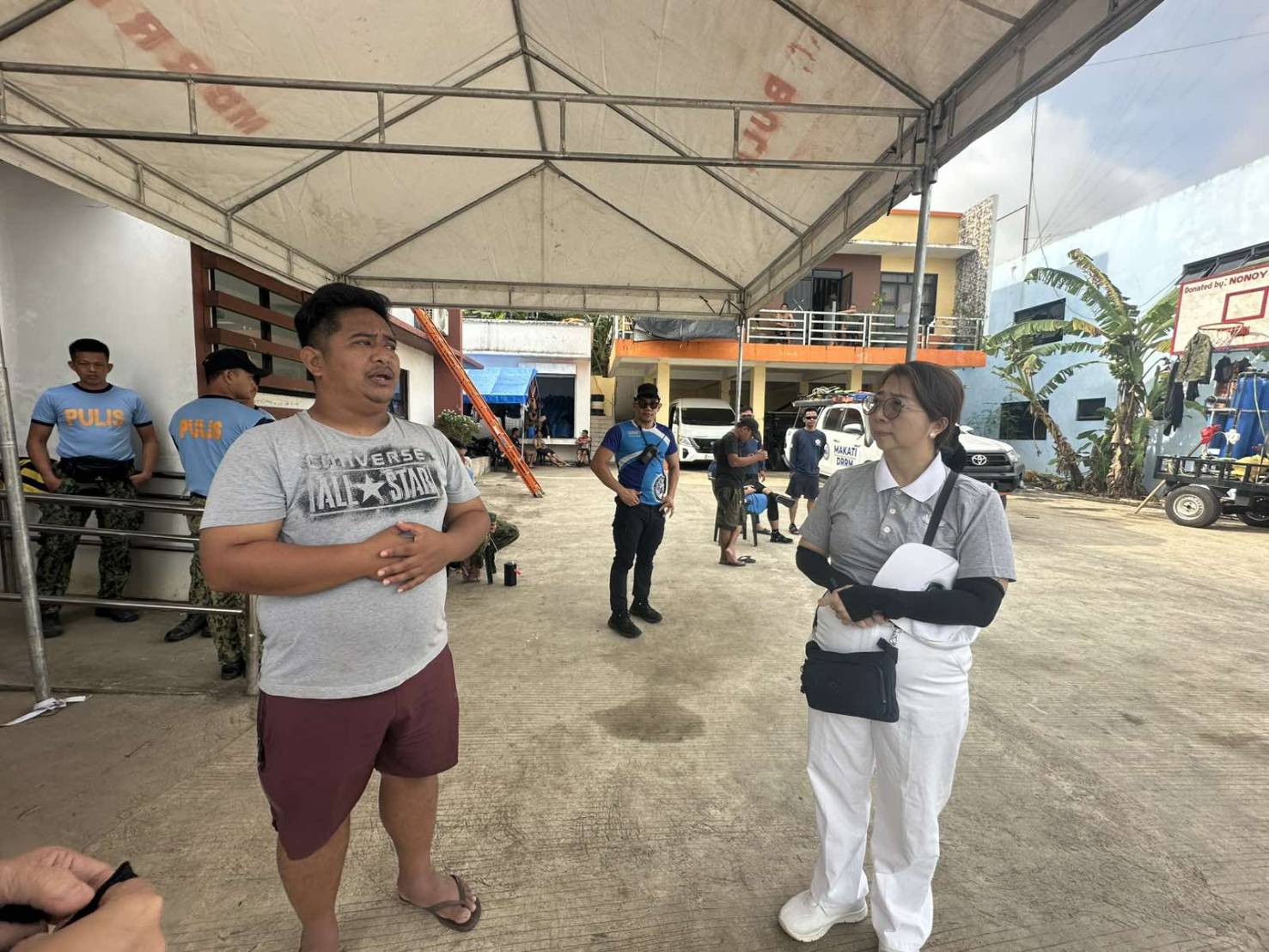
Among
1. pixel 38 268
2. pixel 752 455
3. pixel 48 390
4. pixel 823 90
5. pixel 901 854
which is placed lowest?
pixel 901 854

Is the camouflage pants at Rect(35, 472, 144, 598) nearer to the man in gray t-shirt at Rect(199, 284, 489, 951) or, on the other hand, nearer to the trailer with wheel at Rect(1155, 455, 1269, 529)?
the man in gray t-shirt at Rect(199, 284, 489, 951)

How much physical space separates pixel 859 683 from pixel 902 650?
0.16 meters

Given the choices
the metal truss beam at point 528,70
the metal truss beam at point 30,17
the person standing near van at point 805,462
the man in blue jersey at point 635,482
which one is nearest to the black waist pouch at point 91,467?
the metal truss beam at point 30,17

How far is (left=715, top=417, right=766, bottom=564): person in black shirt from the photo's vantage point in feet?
21.1

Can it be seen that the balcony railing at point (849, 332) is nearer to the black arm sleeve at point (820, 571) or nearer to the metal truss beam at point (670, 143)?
the metal truss beam at point (670, 143)

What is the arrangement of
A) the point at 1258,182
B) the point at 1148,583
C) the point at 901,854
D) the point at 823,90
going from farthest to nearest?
1. the point at 1258,182
2. the point at 1148,583
3. the point at 823,90
4. the point at 901,854

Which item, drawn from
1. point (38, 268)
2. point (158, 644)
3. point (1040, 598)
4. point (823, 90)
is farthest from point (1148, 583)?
point (38, 268)

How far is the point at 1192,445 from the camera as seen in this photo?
12477 mm

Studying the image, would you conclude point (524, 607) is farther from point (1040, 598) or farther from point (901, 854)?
point (1040, 598)

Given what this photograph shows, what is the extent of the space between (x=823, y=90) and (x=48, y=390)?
17.3 ft

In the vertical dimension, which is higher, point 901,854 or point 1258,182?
point 1258,182

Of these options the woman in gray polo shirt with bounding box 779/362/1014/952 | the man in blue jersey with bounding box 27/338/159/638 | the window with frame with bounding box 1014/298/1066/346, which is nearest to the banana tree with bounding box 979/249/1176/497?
the window with frame with bounding box 1014/298/1066/346

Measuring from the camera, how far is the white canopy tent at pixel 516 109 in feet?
8.79

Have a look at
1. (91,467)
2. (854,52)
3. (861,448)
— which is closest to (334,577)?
(854,52)
